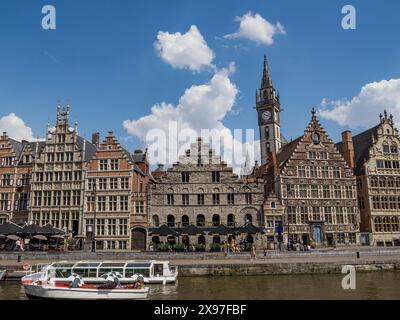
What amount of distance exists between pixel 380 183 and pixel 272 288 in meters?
35.9

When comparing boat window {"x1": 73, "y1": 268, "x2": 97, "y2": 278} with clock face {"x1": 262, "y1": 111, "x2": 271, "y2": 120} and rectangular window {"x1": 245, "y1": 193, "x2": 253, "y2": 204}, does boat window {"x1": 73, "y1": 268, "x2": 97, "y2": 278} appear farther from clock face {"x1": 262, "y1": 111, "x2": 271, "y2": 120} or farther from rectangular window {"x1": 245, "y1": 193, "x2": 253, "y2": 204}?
clock face {"x1": 262, "y1": 111, "x2": 271, "y2": 120}

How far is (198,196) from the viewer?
4962cm

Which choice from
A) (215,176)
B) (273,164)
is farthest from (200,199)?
(273,164)

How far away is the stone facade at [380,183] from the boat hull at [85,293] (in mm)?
39527

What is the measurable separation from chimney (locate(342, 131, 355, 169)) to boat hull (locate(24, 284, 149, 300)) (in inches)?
1699

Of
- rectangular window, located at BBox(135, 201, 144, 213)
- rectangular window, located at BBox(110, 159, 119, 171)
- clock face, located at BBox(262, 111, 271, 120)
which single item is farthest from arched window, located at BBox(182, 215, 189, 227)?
clock face, located at BBox(262, 111, 271, 120)

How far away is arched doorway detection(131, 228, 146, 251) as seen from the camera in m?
48.1

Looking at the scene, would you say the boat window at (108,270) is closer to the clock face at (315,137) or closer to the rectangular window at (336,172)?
the rectangular window at (336,172)

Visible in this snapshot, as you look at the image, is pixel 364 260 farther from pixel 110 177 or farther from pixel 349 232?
pixel 110 177

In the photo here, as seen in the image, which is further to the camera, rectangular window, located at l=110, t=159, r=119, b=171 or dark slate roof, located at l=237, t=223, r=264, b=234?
rectangular window, located at l=110, t=159, r=119, b=171

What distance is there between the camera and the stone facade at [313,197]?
4906 centimetres

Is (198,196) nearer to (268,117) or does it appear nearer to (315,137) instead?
(315,137)
